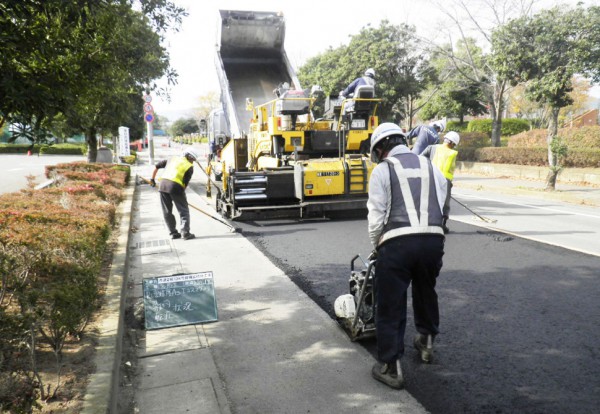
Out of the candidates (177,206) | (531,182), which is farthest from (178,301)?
(531,182)

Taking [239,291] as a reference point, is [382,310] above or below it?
above

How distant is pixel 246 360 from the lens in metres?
3.46

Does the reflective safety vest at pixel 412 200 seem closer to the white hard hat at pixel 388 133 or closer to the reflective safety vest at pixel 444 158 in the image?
the white hard hat at pixel 388 133

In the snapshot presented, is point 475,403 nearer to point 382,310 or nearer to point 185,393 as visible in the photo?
point 382,310

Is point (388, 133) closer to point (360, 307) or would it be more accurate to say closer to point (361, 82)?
point (360, 307)

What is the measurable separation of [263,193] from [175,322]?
5.01m

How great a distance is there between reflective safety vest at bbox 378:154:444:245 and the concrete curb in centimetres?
195

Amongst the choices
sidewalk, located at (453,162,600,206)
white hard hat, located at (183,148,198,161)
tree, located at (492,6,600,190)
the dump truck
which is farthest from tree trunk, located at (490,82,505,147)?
white hard hat, located at (183,148,198,161)

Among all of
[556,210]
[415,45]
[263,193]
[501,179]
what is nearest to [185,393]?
[263,193]

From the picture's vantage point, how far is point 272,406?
9.31 ft

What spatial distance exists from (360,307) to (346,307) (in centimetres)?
20

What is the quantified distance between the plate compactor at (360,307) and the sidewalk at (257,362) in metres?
0.13

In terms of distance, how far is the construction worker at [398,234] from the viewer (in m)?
2.96

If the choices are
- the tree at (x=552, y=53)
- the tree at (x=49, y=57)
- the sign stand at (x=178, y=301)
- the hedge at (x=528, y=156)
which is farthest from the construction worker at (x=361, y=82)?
the hedge at (x=528, y=156)
